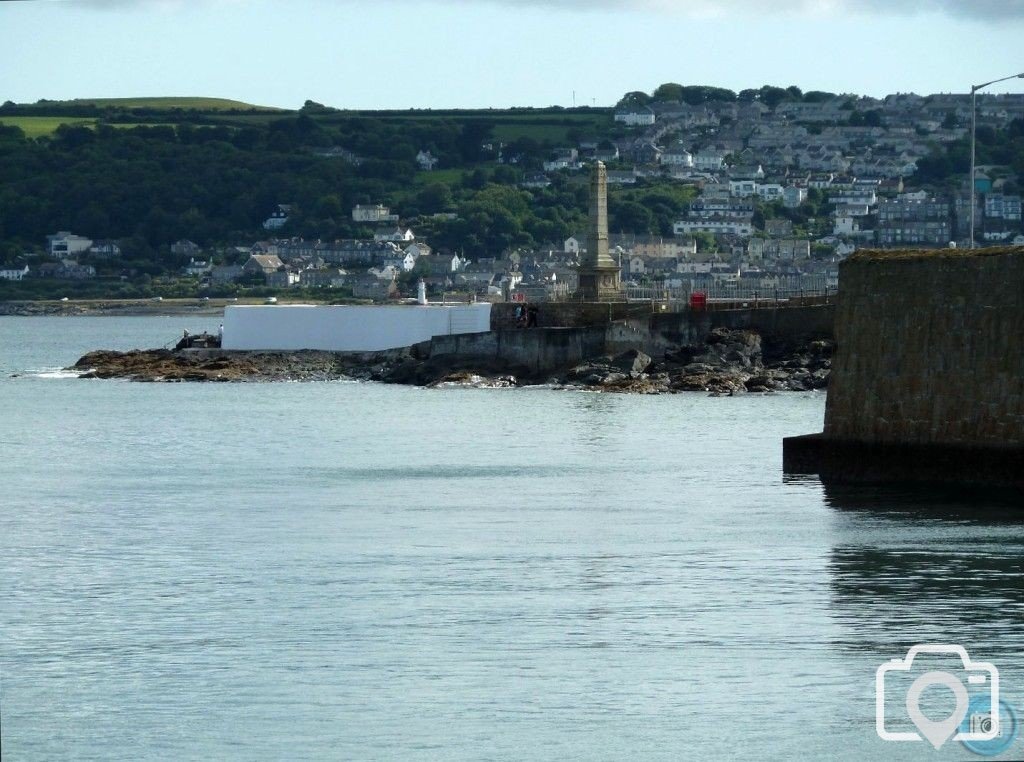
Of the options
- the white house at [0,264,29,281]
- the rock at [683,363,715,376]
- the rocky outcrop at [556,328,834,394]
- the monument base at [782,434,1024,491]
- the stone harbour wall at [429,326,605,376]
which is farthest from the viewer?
the white house at [0,264,29,281]

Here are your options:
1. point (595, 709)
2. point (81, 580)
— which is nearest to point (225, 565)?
point (81, 580)

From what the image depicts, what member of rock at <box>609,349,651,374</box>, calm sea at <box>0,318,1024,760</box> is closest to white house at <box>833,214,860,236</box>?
rock at <box>609,349,651,374</box>

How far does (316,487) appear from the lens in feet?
91.6

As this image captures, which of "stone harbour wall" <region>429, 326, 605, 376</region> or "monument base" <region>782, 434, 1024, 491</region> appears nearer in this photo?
"monument base" <region>782, 434, 1024, 491</region>

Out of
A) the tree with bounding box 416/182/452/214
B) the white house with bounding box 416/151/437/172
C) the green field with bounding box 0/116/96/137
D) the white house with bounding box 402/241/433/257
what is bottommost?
the white house with bounding box 402/241/433/257

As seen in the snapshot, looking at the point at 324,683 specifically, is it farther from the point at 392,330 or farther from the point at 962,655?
the point at 392,330

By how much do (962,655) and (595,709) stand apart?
9.44ft

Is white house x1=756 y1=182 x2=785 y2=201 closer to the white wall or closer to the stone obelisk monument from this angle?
the white wall

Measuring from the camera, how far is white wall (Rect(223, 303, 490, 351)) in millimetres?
56812

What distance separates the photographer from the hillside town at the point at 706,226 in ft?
427

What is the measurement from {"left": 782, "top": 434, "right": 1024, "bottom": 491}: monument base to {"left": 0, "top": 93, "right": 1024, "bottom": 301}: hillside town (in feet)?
238

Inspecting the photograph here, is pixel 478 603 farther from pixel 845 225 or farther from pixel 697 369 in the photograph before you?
pixel 845 225

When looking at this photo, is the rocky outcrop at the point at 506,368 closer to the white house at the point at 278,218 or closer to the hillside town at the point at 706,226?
the hillside town at the point at 706,226

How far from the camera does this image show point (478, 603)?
17.9 m
